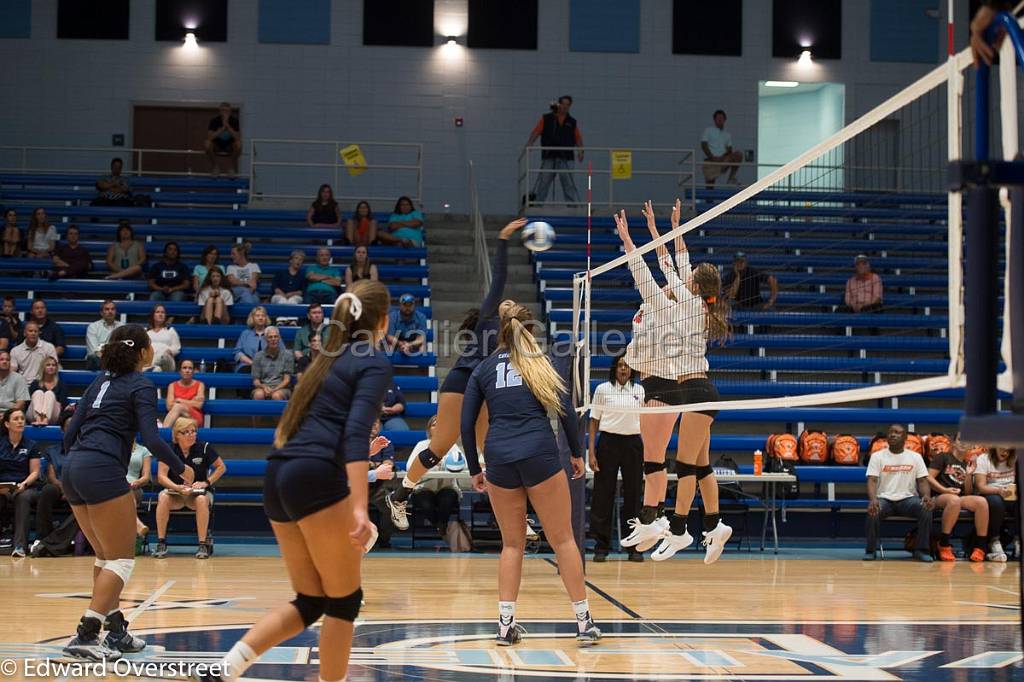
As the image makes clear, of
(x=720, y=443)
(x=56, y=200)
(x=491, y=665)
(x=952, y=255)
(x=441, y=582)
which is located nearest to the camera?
(x=952, y=255)

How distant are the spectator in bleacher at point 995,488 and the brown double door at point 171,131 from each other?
49.0ft

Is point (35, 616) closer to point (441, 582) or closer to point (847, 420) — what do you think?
point (441, 582)

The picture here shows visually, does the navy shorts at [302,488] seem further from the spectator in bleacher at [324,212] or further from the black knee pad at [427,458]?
the spectator in bleacher at [324,212]

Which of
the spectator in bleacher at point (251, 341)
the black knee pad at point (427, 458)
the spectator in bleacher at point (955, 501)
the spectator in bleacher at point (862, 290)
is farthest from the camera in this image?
the spectator in bleacher at point (251, 341)

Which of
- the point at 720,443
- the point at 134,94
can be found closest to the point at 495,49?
the point at 134,94

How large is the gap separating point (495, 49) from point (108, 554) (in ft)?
56.0

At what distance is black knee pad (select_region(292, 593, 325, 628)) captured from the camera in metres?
4.68

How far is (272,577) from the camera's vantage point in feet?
34.6

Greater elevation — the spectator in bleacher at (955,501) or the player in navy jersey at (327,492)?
the player in navy jersey at (327,492)

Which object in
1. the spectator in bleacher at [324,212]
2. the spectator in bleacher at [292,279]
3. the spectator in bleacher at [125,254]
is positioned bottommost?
the spectator in bleacher at [292,279]

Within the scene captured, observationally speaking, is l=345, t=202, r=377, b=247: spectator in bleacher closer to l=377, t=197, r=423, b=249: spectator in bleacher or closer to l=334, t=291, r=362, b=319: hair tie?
l=377, t=197, r=423, b=249: spectator in bleacher

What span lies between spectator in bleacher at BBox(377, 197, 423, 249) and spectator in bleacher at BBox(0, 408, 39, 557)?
285 inches

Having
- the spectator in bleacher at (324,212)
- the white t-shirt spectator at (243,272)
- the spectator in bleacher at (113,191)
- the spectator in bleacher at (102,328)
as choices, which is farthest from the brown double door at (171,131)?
the spectator in bleacher at (102,328)

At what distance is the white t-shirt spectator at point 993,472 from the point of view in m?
13.3
